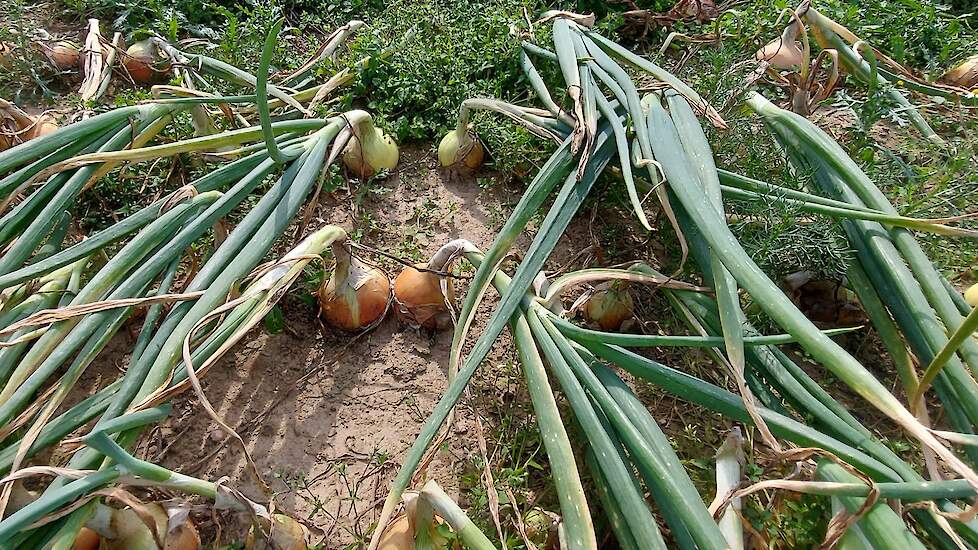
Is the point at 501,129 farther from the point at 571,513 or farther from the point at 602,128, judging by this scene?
the point at 571,513

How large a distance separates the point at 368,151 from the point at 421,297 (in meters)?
0.60

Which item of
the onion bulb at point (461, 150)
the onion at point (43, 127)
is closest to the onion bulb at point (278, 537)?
the onion bulb at point (461, 150)

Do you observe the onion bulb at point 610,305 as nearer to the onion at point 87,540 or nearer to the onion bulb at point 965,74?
the onion at point 87,540

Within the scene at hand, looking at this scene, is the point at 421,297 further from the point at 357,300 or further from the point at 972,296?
the point at 972,296

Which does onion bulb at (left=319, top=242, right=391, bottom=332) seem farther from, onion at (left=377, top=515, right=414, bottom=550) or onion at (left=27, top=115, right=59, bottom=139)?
onion at (left=27, top=115, right=59, bottom=139)

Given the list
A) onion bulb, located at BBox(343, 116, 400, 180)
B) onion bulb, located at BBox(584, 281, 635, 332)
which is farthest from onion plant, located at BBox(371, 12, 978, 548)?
onion bulb, located at BBox(343, 116, 400, 180)

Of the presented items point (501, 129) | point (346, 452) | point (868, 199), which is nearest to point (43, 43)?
point (501, 129)

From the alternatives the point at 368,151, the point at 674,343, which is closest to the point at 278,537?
the point at 674,343

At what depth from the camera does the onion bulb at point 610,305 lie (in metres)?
1.65

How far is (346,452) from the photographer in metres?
1.54

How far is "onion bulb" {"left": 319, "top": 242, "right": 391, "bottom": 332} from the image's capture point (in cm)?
165

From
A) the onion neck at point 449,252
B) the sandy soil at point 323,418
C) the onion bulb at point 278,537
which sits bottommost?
the sandy soil at point 323,418

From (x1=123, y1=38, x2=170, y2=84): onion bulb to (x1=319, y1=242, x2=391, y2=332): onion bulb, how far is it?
1.28 metres

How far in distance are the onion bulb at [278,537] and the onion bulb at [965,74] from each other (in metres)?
2.63
